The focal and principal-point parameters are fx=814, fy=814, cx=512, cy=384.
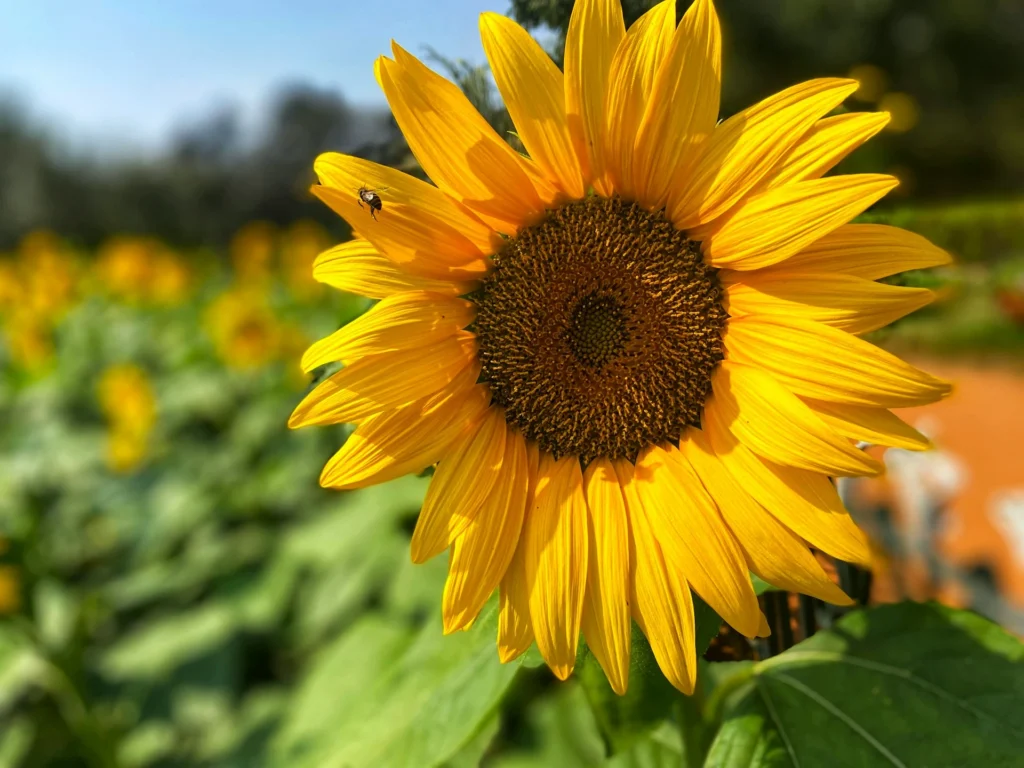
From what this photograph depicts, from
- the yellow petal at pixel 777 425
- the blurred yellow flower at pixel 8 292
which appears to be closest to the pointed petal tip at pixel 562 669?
the yellow petal at pixel 777 425

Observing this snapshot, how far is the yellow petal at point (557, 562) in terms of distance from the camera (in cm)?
99

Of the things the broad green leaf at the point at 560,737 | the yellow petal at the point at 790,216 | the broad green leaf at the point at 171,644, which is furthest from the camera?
the broad green leaf at the point at 171,644

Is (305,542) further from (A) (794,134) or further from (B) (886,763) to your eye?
(A) (794,134)

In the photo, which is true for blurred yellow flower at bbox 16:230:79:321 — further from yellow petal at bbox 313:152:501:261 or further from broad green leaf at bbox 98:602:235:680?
yellow petal at bbox 313:152:501:261

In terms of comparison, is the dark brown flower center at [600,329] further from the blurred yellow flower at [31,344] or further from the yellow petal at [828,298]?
the blurred yellow flower at [31,344]

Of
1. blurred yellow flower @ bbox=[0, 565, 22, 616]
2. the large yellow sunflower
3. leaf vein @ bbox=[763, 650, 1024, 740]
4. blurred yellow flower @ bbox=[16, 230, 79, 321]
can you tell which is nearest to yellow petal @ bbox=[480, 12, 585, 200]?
the large yellow sunflower

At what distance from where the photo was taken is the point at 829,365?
3.15 feet

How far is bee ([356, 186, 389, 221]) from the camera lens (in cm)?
97

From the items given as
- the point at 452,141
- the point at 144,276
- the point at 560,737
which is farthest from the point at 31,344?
the point at 452,141

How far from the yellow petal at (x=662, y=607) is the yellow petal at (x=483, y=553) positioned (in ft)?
0.54

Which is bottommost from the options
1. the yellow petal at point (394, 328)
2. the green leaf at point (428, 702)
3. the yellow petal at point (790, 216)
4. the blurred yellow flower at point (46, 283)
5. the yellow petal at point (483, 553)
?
the green leaf at point (428, 702)

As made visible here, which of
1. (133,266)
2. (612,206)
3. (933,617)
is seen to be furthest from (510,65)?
(133,266)

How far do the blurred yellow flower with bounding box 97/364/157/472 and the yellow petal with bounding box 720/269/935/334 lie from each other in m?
4.32

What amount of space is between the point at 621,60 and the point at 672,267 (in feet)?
1.08
